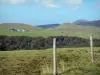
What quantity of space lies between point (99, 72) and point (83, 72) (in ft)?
3.33

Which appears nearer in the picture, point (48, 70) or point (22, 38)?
point (48, 70)

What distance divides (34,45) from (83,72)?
276 feet

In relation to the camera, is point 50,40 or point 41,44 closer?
point 41,44

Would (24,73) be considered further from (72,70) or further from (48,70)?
(72,70)

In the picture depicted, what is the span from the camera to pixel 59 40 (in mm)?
130250

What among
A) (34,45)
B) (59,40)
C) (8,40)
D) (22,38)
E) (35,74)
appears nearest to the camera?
(35,74)

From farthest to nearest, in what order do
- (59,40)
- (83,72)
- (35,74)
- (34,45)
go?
1. (59,40)
2. (34,45)
3. (35,74)
4. (83,72)

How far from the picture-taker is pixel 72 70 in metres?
16.3

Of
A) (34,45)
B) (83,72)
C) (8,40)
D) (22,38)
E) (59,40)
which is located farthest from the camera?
(59,40)

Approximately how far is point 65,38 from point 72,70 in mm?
118122

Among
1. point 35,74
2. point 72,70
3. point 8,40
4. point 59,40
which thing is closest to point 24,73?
point 35,74

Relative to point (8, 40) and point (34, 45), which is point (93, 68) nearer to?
point (34, 45)

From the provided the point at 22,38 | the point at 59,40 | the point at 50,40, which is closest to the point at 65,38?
the point at 59,40

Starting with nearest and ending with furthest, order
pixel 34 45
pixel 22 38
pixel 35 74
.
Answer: pixel 35 74 < pixel 34 45 < pixel 22 38
